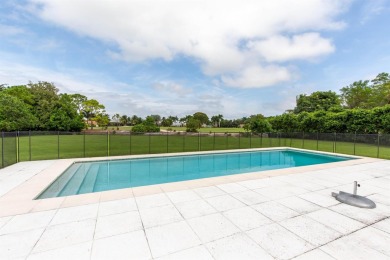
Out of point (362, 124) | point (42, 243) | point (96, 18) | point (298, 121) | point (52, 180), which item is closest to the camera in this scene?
point (42, 243)

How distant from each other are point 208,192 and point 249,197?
1.02 meters

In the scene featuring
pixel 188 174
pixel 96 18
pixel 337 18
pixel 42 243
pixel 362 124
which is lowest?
pixel 188 174

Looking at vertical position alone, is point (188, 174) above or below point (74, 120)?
below

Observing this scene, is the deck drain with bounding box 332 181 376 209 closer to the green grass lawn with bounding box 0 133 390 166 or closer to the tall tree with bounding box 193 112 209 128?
the green grass lawn with bounding box 0 133 390 166

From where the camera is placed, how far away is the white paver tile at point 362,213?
131 inches

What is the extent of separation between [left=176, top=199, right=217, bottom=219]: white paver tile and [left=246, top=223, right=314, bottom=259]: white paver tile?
3.19 ft

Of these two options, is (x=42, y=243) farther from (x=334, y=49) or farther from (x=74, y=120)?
(x=74, y=120)

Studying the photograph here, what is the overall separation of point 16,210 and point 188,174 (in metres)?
5.53

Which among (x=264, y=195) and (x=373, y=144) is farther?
(x=373, y=144)

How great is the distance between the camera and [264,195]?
455 cm

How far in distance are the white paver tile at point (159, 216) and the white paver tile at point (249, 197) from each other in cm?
160

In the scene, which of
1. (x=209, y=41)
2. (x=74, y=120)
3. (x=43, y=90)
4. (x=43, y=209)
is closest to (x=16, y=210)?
(x=43, y=209)

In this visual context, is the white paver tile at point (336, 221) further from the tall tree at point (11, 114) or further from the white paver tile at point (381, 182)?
the tall tree at point (11, 114)

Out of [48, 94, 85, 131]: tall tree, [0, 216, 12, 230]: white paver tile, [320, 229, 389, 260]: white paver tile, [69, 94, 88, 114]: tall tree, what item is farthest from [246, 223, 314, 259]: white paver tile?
[69, 94, 88, 114]: tall tree
